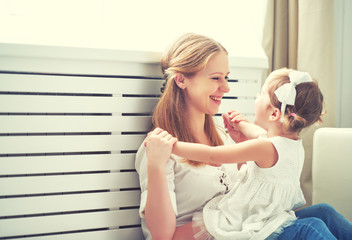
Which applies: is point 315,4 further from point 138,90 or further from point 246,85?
point 138,90

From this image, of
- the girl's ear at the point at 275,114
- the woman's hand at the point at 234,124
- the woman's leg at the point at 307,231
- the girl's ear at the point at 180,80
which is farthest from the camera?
the woman's hand at the point at 234,124

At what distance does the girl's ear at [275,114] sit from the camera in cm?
102

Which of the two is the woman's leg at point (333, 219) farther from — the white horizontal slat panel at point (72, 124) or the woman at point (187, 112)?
the white horizontal slat panel at point (72, 124)

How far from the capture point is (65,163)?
1147mm

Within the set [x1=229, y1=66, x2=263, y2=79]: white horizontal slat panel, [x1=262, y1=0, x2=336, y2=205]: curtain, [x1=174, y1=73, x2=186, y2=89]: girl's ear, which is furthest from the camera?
[x1=262, y1=0, x2=336, y2=205]: curtain

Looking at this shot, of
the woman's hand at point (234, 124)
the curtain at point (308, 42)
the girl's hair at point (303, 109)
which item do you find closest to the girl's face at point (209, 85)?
the woman's hand at point (234, 124)

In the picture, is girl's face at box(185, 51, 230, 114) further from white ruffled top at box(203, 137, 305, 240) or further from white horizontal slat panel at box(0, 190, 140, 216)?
white horizontal slat panel at box(0, 190, 140, 216)

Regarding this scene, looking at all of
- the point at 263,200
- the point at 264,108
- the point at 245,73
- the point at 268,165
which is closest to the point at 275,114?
the point at 264,108

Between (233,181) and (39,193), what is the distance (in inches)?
26.0

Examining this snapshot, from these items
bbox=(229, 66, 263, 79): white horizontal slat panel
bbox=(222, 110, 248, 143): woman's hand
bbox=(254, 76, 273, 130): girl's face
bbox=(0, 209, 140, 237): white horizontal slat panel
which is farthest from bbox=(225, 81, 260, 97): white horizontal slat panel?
bbox=(0, 209, 140, 237): white horizontal slat panel

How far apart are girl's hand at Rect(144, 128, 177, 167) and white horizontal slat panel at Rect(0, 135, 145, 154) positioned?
0.69 ft

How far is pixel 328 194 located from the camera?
4.27ft

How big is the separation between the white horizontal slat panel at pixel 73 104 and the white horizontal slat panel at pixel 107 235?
1.36 feet

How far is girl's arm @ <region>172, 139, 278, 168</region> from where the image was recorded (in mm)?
970
